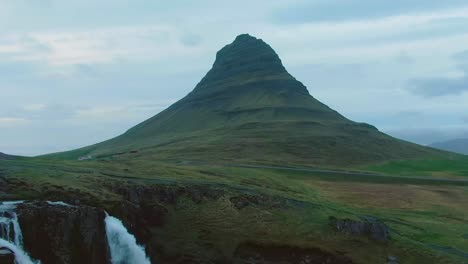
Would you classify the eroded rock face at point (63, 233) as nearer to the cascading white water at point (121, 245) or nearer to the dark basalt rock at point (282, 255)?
the cascading white water at point (121, 245)

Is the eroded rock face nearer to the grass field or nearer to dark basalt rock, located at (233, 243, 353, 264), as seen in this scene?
the grass field

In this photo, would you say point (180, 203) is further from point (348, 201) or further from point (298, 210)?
point (348, 201)

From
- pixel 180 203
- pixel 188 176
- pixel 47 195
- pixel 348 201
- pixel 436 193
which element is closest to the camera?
pixel 47 195

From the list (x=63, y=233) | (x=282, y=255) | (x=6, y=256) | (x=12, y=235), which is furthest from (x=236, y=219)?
(x=6, y=256)

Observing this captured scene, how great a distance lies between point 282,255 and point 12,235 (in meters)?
37.7

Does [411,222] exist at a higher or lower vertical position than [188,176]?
lower

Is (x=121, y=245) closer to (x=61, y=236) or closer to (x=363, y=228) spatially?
(x=61, y=236)

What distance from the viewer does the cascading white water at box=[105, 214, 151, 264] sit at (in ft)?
248

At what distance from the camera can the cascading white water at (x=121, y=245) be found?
248 feet

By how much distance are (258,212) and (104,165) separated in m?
41.4

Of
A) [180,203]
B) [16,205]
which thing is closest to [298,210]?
[180,203]

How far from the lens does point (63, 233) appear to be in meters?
69.7

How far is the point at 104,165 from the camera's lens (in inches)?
4796

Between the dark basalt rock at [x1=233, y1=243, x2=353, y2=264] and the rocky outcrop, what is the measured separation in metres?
7.85
